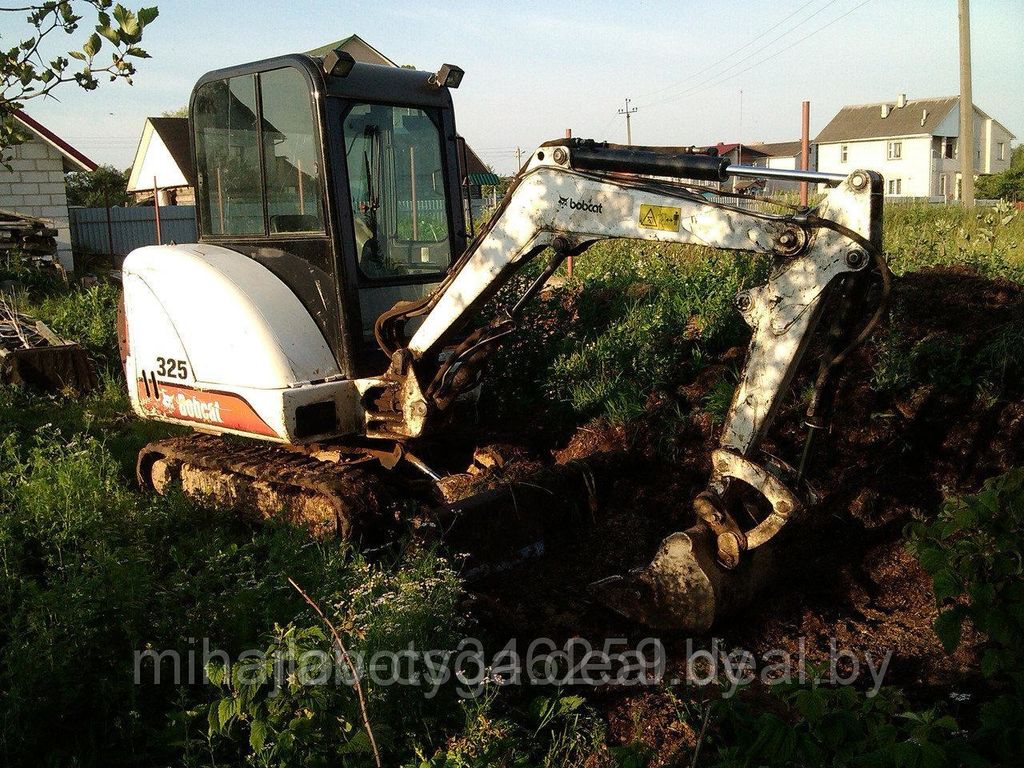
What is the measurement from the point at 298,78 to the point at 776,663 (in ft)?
12.7

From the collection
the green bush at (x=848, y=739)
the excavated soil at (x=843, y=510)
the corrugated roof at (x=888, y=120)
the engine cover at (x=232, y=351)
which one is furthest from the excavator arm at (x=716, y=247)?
the corrugated roof at (x=888, y=120)

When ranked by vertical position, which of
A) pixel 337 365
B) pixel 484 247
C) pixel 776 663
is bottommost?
pixel 776 663

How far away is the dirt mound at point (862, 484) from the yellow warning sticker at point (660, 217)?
154cm

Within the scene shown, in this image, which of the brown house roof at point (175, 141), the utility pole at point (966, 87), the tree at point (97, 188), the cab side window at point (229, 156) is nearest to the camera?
the cab side window at point (229, 156)

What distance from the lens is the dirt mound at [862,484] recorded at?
15.1 ft

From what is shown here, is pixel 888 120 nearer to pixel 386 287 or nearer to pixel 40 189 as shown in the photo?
pixel 40 189

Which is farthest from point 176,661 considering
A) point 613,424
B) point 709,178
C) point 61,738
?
point 613,424

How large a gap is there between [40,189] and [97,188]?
935 inches

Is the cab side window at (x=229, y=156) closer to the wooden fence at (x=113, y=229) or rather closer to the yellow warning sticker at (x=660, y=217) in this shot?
the yellow warning sticker at (x=660, y=217)

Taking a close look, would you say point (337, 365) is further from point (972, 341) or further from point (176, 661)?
point (972, 341)

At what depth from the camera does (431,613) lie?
12.8ft

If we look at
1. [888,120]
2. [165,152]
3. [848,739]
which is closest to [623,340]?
[848,739]

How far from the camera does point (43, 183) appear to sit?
20.0m

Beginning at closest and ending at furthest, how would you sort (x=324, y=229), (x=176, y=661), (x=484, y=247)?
(x=176, y=661) < (x=484, y=247) < (x=324, y=229)
